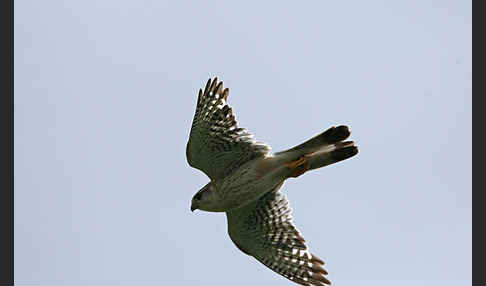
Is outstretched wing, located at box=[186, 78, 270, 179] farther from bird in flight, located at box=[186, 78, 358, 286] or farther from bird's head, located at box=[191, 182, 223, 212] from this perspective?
bird's head, located at box=[191, 182, 223, 212]

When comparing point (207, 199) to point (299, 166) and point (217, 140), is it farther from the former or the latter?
point (299, 166)

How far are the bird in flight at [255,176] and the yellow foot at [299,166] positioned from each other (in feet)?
0.05

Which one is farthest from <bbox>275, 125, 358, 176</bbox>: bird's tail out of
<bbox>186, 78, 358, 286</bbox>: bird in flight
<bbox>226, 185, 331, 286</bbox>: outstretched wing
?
<bbox>226, 185, 331, 286</bbox>: outstretched wing

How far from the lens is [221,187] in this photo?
360 inches

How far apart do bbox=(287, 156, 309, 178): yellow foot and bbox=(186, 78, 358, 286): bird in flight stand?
14mm

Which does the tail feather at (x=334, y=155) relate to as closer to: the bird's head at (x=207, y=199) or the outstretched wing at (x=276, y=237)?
the outstretched wing at (x=276, y=237)

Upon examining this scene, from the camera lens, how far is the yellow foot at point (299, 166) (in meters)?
8.88

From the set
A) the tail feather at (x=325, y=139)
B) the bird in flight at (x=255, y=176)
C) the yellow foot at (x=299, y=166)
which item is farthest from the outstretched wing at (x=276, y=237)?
the tail feather at (x=325, y=139)

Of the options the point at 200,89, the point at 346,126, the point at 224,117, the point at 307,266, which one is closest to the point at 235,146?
the point at 224,117

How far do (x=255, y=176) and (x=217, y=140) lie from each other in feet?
2.42

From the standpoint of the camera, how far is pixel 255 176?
8.93 meters

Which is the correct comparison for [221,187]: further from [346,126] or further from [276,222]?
[346,126]

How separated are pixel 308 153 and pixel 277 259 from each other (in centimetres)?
190

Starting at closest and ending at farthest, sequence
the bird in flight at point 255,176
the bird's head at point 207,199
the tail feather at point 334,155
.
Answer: the tail feather at point 334,155
the bird in flight at point 255,176
the bird's head at point 207,199
